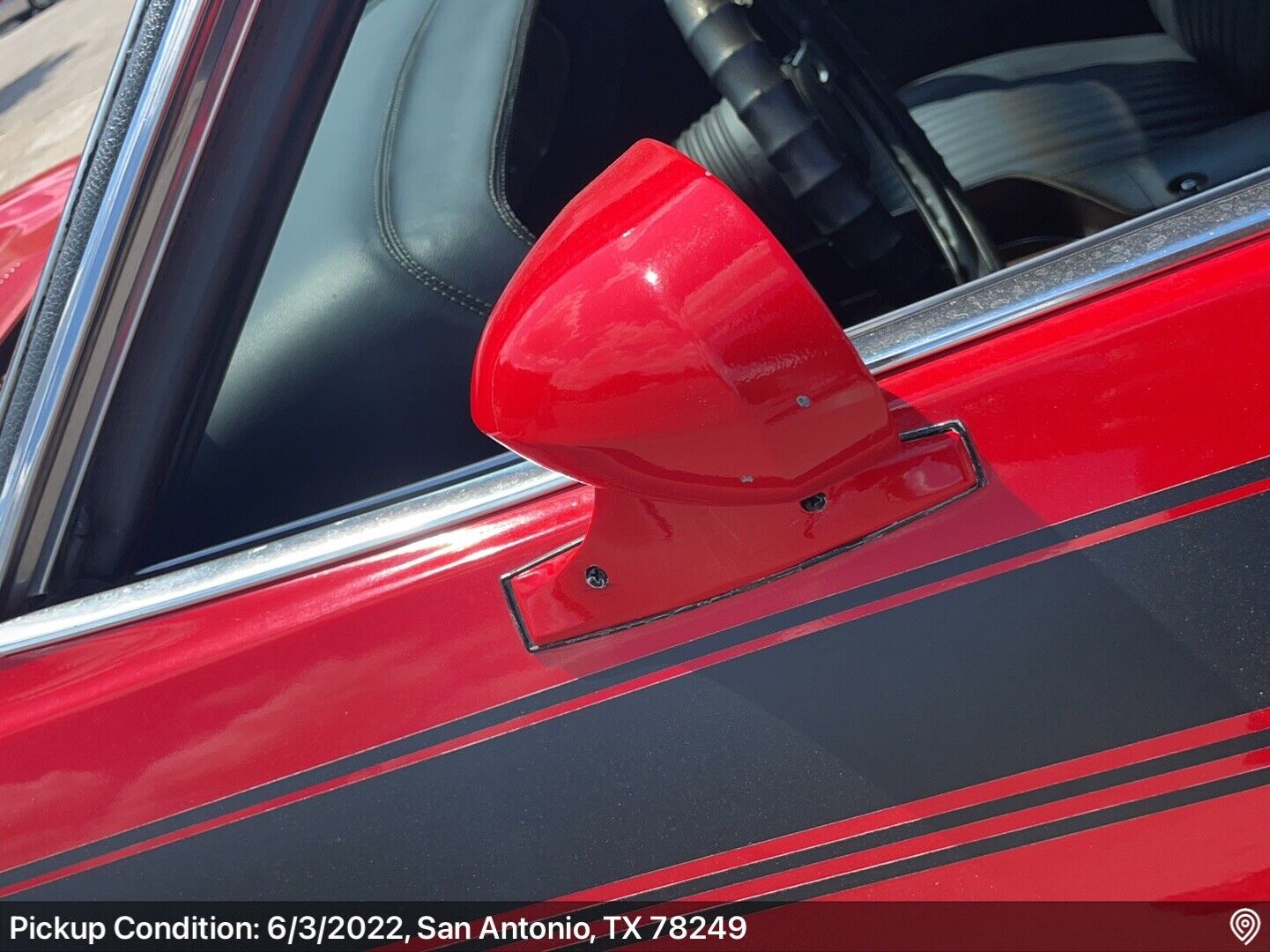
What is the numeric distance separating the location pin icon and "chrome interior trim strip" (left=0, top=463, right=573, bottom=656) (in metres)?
0.61

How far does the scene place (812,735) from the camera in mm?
865

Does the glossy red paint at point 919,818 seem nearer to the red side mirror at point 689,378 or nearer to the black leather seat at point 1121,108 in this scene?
the red side mirror at point 689,378

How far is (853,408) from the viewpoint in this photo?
0.73m

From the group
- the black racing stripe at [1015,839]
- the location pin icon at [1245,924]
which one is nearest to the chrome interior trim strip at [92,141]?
the black racing stripe at [1015,839]

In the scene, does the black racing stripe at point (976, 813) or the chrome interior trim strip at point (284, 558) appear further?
the chrome interior trim strip at point (284, 558)

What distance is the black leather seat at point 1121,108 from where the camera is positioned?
126cm

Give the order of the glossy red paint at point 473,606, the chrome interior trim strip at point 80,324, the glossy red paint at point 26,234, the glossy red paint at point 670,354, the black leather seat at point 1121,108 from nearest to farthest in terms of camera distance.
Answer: the glossy red paint at point 670,354
the glossy red paint at point 473,606
the chrome interior trim strip at point 80,324
the black leather seat at point 1121,108
the glossy red paint at point 26,234

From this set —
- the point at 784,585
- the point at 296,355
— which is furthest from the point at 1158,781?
the point at 296,355

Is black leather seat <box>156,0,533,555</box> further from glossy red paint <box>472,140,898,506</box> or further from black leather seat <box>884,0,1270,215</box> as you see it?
black leather seat <box>884,0,1270,215</box>

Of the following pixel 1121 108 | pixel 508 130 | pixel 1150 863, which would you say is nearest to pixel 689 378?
pixel 1150 863

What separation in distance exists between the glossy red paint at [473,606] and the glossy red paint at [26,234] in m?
0.85

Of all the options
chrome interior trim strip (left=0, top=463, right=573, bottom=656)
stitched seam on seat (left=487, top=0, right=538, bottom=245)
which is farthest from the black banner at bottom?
stitched seam on seat (left=487, top=0, right=538, bottom=245)

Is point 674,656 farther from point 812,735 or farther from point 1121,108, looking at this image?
point 1121,108

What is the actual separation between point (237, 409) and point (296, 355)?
0.29ft
